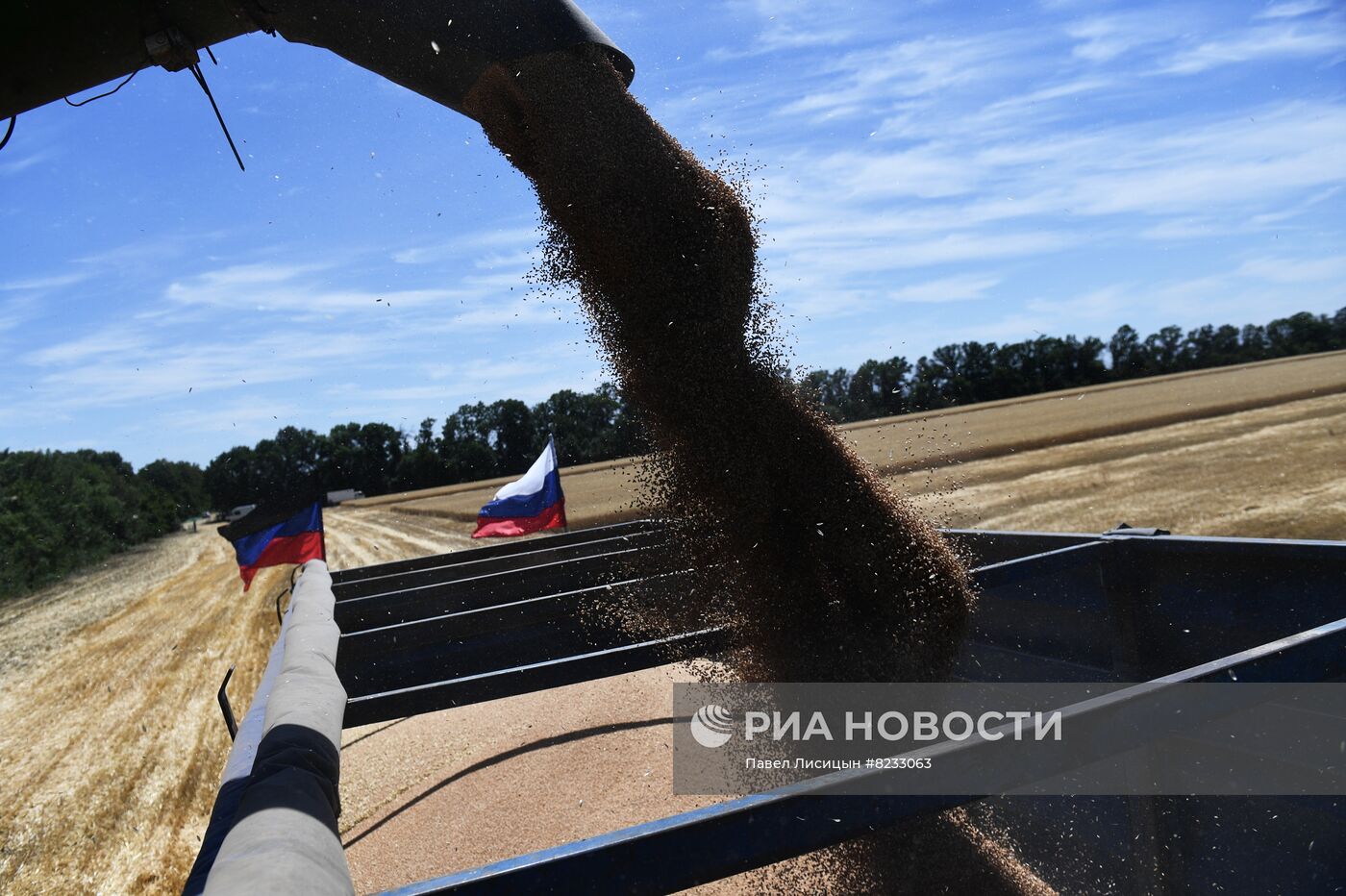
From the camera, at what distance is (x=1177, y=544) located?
9.87 feet

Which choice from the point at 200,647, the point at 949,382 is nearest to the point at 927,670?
the point at 200,647

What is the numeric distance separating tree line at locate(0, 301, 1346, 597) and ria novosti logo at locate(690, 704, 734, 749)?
552cm

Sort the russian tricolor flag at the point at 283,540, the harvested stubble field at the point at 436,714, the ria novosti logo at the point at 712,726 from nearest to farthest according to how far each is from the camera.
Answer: the ria novosti logo at the point at 712,726 < the harvested stubble field at the point at 436,714 < the russian tricolor flag at the point at 283,540

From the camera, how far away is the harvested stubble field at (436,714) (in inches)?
151

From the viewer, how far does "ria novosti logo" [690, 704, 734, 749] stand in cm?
330

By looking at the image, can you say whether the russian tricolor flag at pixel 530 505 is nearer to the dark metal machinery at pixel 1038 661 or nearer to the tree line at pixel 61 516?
the dark metal machinery at pixel 1038 661

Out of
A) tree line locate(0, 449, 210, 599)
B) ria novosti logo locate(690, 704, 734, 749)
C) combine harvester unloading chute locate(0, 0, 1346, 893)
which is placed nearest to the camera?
combine harvester unloading chute locate(0, 0, 1346, 893)

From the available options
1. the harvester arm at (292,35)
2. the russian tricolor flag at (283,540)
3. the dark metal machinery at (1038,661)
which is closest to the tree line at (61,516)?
the russian tricolor flag at (283,540)

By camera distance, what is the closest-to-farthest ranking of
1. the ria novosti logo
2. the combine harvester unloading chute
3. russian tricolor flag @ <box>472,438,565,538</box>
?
the combine harvester unloading chute, the ria novosti logo, russian tricolor flag @ <box>472,438,565,538</box>

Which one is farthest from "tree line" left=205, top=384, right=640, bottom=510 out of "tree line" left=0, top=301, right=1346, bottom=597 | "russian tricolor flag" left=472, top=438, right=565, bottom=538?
"russian tricolor flag" left=472, top=438, right=565, bottom=538

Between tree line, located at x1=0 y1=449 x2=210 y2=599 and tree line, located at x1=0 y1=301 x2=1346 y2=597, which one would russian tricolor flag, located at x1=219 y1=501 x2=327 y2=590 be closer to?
tree line, located at x1=0 y1=301 x2=1346 y2=597

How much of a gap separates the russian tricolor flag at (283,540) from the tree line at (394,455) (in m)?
0.34

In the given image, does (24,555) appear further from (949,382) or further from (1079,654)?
(949,382)

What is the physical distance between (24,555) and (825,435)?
2525 centimetres
